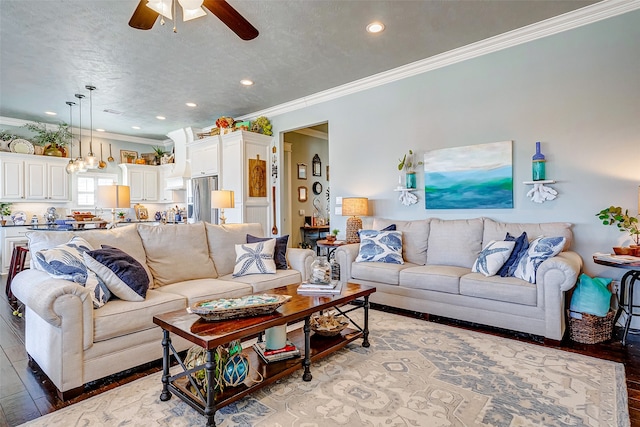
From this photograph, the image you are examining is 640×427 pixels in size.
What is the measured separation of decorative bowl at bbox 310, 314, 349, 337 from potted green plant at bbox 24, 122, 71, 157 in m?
6.96

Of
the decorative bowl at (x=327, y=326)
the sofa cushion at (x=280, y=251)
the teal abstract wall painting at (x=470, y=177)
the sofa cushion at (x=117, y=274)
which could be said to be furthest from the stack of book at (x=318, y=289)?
the teal abstract wall painting at (x=470, y=177)

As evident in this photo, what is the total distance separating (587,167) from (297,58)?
10.6 feet

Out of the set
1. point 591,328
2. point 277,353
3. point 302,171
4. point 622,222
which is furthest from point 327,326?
point 302,171

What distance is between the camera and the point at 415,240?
4.09 meters

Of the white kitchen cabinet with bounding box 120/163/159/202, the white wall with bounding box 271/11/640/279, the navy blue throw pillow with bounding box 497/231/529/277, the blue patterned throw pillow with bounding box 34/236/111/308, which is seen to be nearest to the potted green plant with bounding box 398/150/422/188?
the white wall with bounding box 271/11/640/279

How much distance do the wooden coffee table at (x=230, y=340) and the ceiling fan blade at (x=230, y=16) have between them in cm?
200

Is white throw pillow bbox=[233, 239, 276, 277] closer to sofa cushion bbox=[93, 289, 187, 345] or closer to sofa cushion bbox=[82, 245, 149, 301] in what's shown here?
sofa cushion bbox=[93, 289, 187, 345]

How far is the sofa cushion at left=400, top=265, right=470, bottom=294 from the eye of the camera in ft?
10.6

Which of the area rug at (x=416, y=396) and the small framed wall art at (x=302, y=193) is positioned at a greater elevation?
the small framed wall art at (x=302, y=193)

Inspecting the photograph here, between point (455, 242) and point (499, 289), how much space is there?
2.79 ft

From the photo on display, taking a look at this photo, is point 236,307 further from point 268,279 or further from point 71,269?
point 268,279

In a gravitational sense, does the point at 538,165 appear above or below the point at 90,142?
below

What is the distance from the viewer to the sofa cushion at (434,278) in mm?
3246

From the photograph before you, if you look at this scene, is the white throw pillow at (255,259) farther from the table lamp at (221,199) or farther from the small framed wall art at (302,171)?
the small framed wall art at (302,171)
